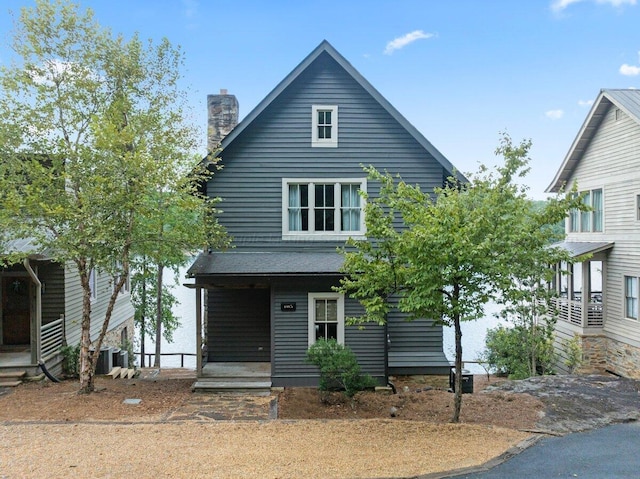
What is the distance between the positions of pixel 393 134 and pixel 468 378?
278 inches

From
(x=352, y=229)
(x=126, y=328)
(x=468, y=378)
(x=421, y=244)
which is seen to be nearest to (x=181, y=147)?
(x=352, y=229)

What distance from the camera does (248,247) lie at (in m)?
14.5

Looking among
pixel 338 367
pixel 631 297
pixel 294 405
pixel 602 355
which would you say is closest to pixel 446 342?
pixel 602 355

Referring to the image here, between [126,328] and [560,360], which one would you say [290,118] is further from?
[560,360]

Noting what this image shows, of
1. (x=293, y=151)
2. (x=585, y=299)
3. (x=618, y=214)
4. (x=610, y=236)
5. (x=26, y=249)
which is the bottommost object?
(x=585, y=299)

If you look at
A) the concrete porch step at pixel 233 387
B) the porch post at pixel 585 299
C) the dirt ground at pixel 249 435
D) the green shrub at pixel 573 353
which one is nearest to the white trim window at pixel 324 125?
the concrete porch step at pixel 233 387

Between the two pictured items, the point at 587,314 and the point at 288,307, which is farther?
the point at 587,314

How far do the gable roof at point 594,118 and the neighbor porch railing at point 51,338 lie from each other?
17491 millimetres

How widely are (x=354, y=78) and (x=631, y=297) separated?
40.6 feet

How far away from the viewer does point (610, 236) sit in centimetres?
1909

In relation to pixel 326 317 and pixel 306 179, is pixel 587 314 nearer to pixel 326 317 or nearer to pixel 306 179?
pixel 326 317

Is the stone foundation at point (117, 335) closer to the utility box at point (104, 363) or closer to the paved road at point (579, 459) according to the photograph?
the utility box at point (104, 363)

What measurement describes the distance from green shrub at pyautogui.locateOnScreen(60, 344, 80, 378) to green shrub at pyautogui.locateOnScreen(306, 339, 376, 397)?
24.4 feet

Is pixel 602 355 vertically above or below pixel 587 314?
below
